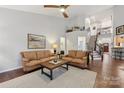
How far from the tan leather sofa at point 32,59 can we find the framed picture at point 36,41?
49cm

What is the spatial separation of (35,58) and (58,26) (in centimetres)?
292

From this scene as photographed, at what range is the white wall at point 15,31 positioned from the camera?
4.20 m

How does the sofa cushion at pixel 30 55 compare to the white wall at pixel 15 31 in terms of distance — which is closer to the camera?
the white wall at pixel 15 31

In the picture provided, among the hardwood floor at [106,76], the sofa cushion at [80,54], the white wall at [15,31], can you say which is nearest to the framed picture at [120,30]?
the hardwood floor at [106,76]

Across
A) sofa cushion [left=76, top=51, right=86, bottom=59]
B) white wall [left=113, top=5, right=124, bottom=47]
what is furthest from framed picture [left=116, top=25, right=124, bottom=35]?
sofa cushion [left=76, top=51, right=86, bottom=59]

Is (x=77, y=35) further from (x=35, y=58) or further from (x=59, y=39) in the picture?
(x=35, y=58)

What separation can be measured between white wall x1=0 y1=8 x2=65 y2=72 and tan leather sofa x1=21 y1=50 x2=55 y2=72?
20.8 inches

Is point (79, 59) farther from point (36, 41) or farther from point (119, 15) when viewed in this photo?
point (119, 15)

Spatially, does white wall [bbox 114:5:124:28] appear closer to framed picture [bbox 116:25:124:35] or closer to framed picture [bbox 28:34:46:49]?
framed picture [bbox 116:25:124:35]

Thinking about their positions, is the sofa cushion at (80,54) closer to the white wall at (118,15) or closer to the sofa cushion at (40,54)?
the sofa cushion at (40,54)

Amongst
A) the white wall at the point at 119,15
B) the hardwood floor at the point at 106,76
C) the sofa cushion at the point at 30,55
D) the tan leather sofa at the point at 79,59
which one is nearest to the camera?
the hardwood floor at the point at 106,76

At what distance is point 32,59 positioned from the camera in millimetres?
4660
